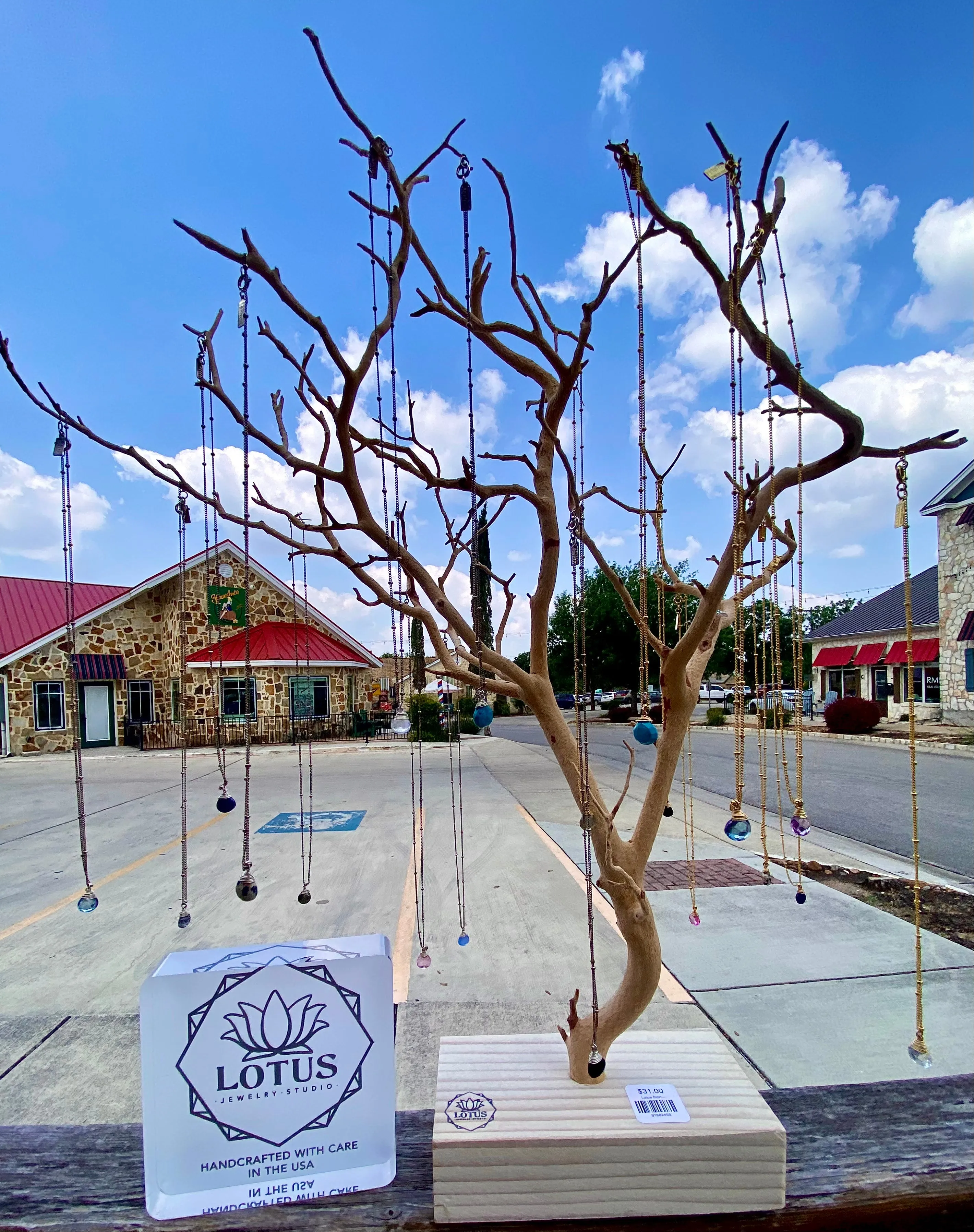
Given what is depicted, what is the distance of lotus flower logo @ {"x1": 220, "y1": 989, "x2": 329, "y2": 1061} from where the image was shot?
1.14 meters

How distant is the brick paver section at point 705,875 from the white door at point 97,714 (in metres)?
14.7

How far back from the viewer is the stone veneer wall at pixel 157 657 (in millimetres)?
14531

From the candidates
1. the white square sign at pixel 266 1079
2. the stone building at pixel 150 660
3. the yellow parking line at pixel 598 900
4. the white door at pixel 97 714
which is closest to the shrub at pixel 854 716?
the stone building at pixel 150 660

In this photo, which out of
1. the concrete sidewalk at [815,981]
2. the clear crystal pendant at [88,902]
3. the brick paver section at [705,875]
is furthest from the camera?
the brick paver section at [705,875]

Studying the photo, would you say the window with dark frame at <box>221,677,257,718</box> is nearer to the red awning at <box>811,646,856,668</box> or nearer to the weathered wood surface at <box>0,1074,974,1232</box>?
the weathered wood surface at <box>0,1074,974,1232</box>

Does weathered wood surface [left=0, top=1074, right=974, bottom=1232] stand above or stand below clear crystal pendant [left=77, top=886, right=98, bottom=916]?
below

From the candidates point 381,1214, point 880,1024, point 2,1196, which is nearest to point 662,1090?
point 381,1214

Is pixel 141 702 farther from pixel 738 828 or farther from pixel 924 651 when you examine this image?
pixel 924 651

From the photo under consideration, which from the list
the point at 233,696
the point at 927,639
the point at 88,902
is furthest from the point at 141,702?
the point at 927,639

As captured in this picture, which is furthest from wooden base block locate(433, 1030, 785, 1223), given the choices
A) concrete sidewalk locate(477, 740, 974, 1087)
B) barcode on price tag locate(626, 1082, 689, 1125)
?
concrete sidewalk locate(477, 740, 974, 1087)

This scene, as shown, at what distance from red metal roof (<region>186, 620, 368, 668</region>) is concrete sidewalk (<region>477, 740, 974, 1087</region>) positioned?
11.9 metres

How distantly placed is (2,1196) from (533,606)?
57.1 inches

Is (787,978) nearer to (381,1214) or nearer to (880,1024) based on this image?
(880,1024)

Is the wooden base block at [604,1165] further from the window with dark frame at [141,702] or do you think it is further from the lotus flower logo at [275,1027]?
the window with dark frame at [141,702]
